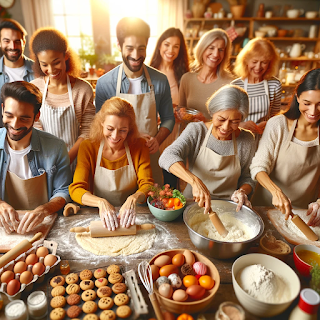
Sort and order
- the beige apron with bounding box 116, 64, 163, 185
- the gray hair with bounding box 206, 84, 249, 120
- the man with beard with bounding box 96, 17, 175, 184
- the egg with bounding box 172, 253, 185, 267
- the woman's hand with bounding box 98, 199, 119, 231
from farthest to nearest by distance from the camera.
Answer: the beige apron with bounding box 116, 64, 163, 185 < the man with beard with bounding box 96, 17, 175, 184 < the gray hair with bounding box 206, 84, 249, 120 < the woman's hand with bounding box 98, 199, 119, 231 < the egg with bounding box 172, 253, 185, 267

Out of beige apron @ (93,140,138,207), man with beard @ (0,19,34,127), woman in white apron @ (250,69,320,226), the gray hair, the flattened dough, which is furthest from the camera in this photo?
man with beard @ (0,19,34,127)

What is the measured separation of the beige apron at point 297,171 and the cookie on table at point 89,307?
1684 mm

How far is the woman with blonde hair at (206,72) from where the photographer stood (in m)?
3.03

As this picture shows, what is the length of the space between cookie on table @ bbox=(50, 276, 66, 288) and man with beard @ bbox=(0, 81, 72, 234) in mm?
468

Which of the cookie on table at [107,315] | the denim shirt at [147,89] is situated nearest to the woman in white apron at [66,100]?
the denim shirt at [147,89]

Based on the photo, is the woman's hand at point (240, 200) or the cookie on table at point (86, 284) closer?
the cookie on table at point (86, 284)

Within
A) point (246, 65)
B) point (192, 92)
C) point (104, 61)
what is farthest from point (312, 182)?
point (104, 61)

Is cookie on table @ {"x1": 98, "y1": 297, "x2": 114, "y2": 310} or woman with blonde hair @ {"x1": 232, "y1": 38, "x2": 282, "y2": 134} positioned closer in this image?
cookie on table @ {"x1": 98, "y1": 297, "x2": 114, "y2": 310}

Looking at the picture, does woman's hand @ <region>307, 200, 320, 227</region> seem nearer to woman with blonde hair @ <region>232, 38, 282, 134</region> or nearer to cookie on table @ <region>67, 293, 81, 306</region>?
woman with blonde hair @ <region>232, 38, 282, 134</region>

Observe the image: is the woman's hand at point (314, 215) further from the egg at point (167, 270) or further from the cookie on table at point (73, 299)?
the cookie on table at point (73, 299)

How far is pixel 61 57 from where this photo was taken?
232cm

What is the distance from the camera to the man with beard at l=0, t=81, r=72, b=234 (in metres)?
1.78

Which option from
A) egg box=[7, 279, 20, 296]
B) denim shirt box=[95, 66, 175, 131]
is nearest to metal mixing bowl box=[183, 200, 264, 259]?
egg box=[7, 279, 20, 296]

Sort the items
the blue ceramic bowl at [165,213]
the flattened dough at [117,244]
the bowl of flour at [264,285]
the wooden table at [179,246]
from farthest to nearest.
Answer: the blue ceramic bowl at [165,213]
the flattened dough at [117,244]
the wooden table at [179,246]
the bowl of flour at [264,285]
